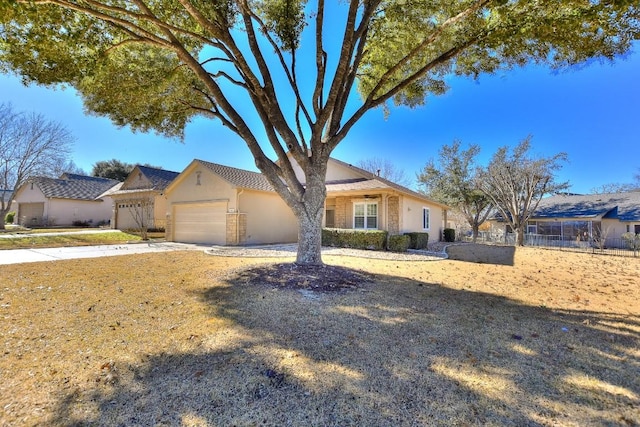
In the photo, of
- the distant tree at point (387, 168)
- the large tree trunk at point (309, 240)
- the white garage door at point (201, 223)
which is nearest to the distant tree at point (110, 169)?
the white garage door at point (201, 223)

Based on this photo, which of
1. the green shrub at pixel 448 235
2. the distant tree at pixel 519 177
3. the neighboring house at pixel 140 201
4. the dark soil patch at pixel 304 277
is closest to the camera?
the dark soil patch at pixel 304 277

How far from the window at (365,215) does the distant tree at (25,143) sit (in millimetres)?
26176

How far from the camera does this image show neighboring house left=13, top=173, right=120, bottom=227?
1144 inches

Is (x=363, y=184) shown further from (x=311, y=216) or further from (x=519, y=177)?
(x=519, y=177)

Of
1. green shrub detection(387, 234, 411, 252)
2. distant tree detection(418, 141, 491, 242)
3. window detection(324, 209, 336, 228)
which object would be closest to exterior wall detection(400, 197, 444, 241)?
green shrub detection(387, 234, 411, 252)

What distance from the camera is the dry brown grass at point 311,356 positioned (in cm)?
242

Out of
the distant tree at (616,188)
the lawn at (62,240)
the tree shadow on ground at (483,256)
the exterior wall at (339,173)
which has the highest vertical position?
the distant tree at (616,188)

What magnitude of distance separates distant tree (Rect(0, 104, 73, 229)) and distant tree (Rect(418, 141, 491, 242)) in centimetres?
3393

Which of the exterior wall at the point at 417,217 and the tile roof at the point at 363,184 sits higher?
the tile roof at the point at 363,184

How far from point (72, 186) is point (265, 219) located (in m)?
26.8

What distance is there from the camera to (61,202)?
2952 cm

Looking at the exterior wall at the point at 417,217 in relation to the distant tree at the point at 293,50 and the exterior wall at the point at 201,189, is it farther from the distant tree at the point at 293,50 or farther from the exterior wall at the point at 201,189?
the exterior wall at the point at 201,189

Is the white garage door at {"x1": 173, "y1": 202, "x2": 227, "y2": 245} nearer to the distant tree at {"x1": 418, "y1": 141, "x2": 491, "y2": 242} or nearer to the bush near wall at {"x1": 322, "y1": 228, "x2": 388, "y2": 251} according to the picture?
the bush near wall at {"x1": 322, "y1": 228, "x2": 388, "y2": 251}

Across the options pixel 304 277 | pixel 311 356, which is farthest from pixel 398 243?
pixel 311 356
